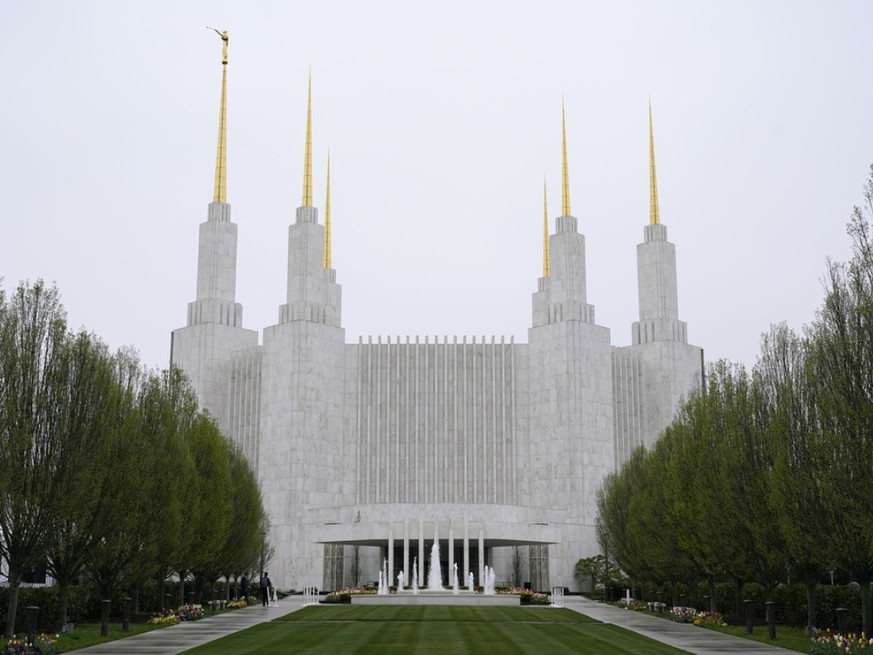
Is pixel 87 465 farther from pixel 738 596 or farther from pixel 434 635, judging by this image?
pixel 738 596

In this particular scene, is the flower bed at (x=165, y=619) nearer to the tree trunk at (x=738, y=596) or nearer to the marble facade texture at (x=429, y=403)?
the tree trunk at (x=738, y=596)

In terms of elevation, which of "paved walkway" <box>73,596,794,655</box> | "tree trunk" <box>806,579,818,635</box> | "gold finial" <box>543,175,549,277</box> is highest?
"gold finial" <box>543,175,549,277</box>

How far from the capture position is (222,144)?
8569 centimetres

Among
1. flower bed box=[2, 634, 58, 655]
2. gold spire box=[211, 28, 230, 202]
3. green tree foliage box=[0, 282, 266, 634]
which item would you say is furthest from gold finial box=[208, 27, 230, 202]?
flower bed box=[2, 634, 58, 655]

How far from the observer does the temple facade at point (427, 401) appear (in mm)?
74625

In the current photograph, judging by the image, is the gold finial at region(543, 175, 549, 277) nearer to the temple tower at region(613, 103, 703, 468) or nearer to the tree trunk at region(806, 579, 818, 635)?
the temple tower at region(613, 103, 703, 468)

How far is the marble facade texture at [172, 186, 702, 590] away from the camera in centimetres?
7462

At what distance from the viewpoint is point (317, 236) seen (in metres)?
78.9

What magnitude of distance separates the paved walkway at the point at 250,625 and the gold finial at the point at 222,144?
49780mm

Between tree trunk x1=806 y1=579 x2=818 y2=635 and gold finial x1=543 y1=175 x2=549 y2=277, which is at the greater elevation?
gold finial x1=543 y1=175 x2=549 y2=277

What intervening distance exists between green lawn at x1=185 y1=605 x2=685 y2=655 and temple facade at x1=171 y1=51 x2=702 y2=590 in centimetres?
3467

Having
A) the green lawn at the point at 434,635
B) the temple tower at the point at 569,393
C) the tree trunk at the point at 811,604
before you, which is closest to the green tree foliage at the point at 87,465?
the green lawn at the point at 434,635

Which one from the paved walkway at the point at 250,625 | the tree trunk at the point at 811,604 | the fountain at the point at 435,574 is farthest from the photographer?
the fountain at the point at 435,574

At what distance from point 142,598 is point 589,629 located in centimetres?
1975
